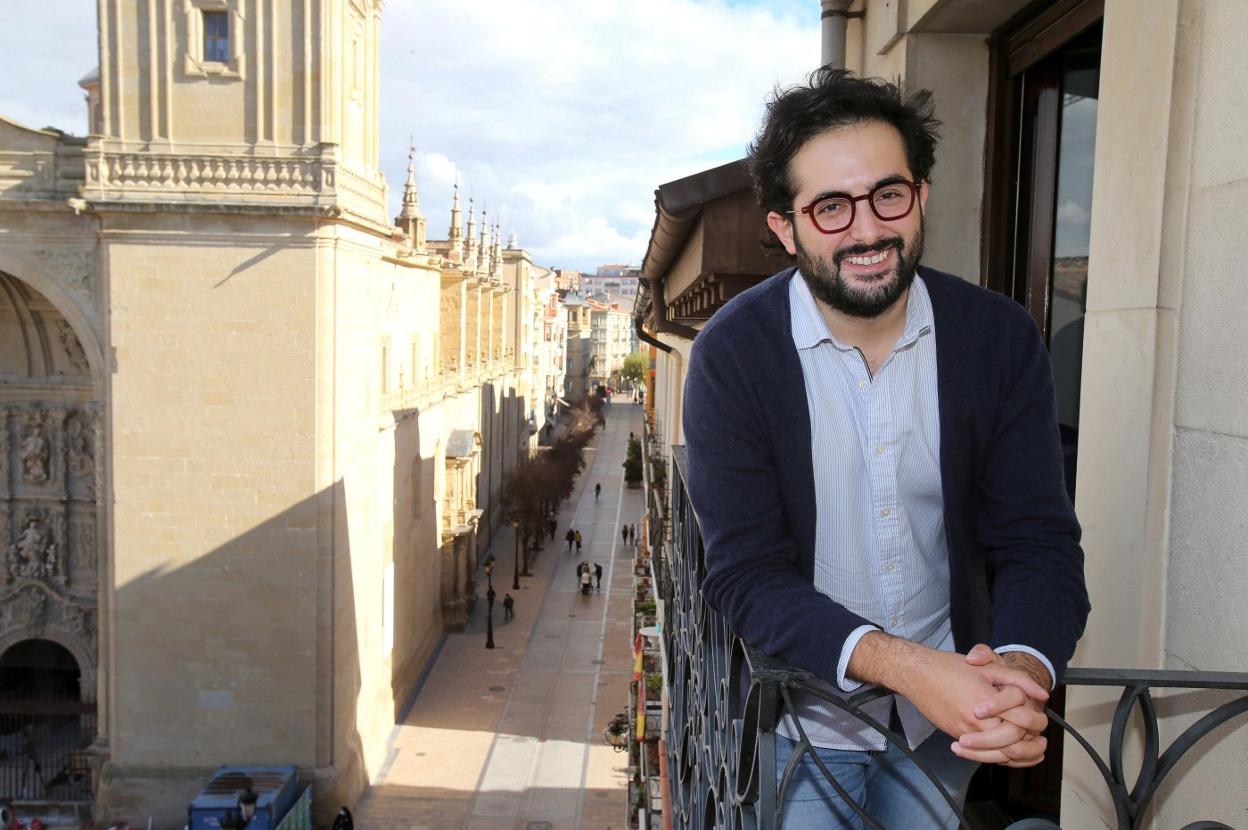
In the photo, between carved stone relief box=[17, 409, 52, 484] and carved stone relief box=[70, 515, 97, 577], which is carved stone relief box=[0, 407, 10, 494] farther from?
carved stone relief box=[70, 515, 97, 577]

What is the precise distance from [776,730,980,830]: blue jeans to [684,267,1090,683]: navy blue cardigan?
31 cm

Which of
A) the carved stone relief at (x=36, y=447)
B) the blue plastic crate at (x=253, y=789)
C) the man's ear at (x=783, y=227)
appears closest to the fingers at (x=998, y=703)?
the man's ear at (x=783, y=227)

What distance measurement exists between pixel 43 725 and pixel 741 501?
22.2 m

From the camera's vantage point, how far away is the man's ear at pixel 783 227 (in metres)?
2.50

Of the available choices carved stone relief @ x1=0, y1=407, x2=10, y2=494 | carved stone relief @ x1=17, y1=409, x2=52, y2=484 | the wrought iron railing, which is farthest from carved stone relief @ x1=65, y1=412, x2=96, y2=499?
the wrought iron railing

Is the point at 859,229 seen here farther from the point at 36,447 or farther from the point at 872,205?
the point at 36,447

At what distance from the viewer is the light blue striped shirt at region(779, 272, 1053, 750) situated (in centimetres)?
239

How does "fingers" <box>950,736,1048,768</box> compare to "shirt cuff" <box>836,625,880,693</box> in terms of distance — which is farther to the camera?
"shirt cuff" <box>836,625,880,693</box>

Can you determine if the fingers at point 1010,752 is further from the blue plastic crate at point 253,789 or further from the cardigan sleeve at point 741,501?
the blue plastic crate at point 253,789

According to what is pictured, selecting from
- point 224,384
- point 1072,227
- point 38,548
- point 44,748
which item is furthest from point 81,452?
point 1072,227

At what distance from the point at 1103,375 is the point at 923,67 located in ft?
7.01

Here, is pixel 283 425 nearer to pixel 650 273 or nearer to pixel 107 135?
pixel 107 135

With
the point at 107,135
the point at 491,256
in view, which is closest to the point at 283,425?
the point at 107,135

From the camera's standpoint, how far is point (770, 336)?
7.99 feet
